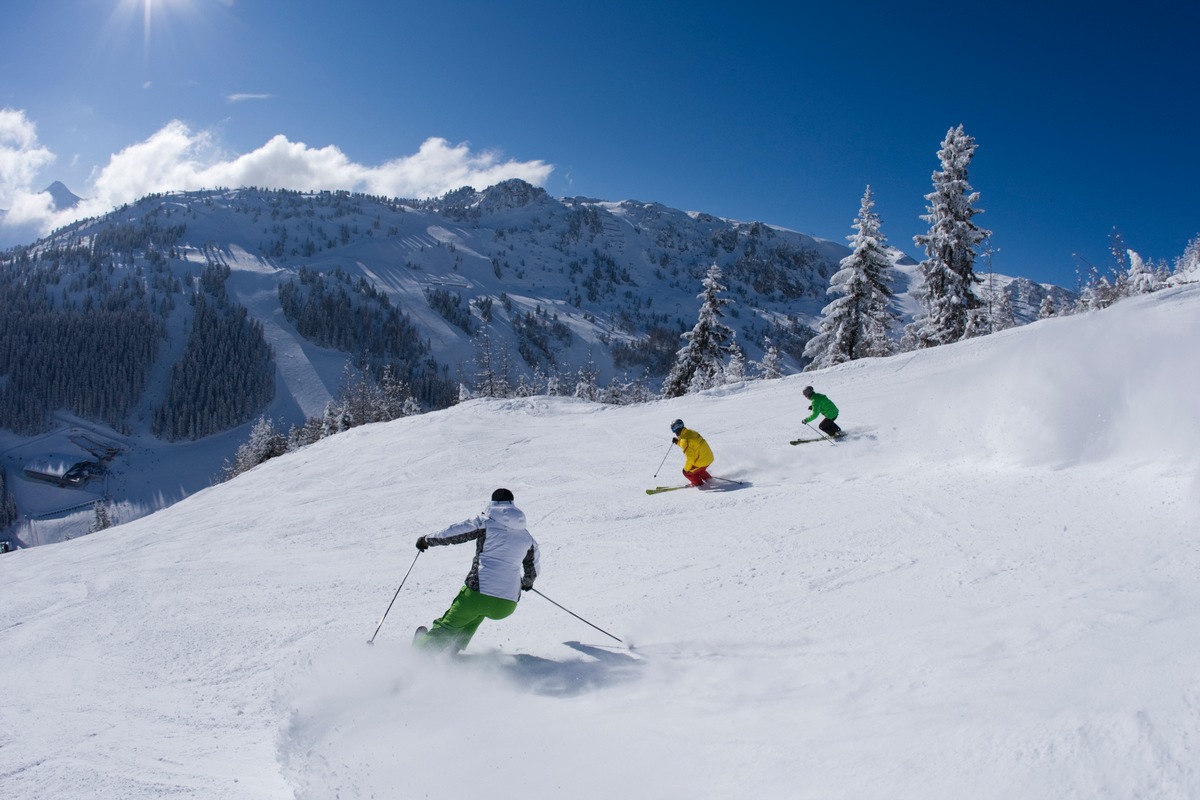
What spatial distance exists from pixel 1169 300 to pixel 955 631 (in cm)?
1358

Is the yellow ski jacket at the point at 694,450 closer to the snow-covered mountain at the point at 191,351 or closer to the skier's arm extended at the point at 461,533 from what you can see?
the skier's arm extended at the point at 461,533

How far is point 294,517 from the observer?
15289 mm

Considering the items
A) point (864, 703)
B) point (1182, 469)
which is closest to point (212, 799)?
point (864, 703)

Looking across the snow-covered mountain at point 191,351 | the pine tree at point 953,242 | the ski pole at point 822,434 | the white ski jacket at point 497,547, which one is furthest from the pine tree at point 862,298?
the snow-covered mountain at point 191,351

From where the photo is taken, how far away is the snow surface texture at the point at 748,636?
3383mm

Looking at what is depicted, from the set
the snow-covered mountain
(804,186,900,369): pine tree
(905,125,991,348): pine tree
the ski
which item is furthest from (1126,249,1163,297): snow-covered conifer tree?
the snow-covered mountain

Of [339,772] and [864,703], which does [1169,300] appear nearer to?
[864,703]

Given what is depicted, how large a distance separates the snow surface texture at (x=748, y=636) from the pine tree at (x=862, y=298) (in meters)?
18.2

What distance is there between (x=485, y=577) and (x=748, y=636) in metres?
2.57

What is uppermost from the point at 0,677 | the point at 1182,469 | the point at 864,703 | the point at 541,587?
the point at 1182,469

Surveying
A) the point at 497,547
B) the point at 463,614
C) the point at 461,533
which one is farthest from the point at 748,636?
the point at 461,533

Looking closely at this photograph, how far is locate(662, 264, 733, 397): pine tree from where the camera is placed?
1417 inches

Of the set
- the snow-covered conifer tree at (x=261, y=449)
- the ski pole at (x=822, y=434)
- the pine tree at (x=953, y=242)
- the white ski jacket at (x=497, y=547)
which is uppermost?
the pine tree at (x=953, y=242)

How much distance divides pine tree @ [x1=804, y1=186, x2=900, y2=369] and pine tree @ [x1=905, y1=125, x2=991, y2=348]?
2217mm
